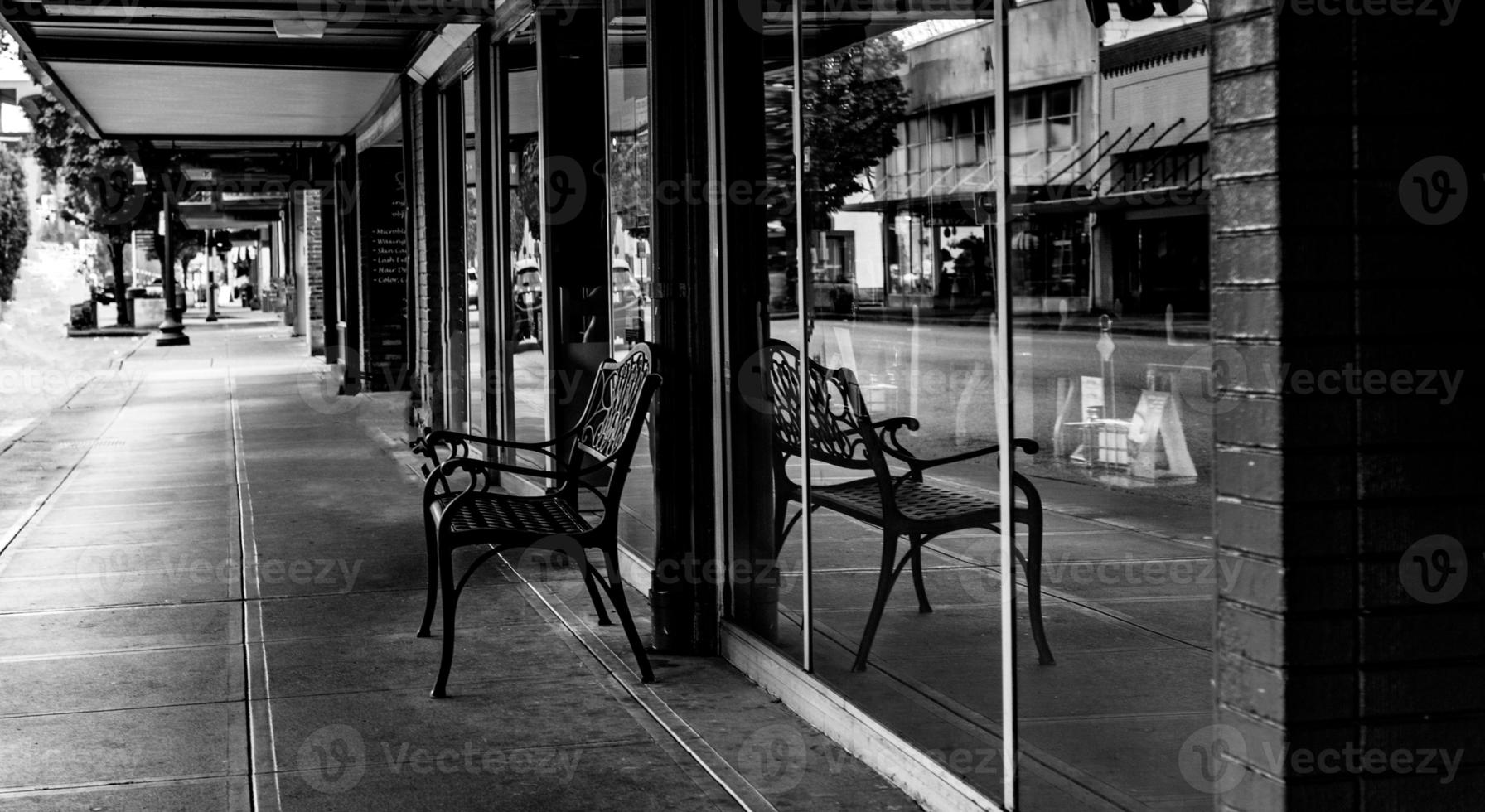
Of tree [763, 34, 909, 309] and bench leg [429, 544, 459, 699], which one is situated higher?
tree [763, 34, 909, 309]

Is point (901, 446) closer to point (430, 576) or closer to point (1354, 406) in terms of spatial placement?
point (430, 576)

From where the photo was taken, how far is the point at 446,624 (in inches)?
188

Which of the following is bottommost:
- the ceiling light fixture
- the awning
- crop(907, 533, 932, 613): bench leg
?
crop(907, 533, 932, 613): bench leg

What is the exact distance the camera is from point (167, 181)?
21406 millimetres

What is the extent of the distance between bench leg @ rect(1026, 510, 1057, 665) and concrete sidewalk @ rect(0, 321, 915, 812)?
0.57m

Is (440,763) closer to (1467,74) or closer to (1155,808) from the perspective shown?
(1155,808)

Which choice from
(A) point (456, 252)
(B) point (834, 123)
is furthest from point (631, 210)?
(A) point (456, 252)

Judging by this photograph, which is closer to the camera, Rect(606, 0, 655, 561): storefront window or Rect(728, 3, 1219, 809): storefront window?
Rect(728, 3, 1219, 809): storefront window

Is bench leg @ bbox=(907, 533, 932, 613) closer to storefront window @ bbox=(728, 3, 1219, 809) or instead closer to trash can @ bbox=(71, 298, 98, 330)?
storefront window @ bbox=(728, 3, 1219, 809)

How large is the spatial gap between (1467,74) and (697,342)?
3.17 meters

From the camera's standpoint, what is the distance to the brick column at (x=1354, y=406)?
2328 millimetres

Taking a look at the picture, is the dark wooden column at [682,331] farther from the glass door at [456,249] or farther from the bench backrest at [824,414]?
the glass door at [456,249]

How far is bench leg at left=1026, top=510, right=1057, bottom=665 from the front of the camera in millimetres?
3959

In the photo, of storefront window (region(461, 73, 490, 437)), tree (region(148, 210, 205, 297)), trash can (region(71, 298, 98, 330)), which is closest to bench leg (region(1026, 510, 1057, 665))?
storefront window (region(461, 73, 490, 437))
